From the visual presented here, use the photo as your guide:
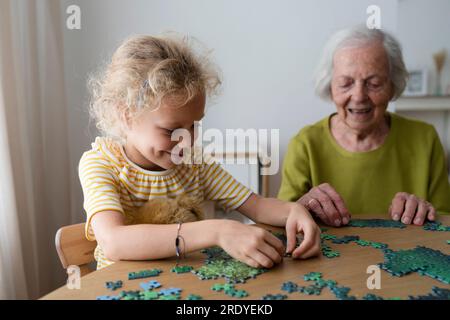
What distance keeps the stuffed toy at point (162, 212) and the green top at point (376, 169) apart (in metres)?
0.69

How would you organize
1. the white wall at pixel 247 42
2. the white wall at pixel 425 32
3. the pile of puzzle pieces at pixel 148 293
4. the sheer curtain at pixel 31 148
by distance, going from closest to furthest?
the pile of puzzle pieces at pixel 148 293 < the sheer curtain at pixel 31 148 < the white wall at pixel 247 42 < the white wall at pixel 425 32

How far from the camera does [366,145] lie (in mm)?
1857

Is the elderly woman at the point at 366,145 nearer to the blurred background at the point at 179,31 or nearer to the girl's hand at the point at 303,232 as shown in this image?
the girl's hand at the point at 303,232

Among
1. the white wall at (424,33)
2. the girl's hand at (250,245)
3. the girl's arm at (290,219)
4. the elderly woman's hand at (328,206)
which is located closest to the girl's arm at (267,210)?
the girl's arm at (290,219)

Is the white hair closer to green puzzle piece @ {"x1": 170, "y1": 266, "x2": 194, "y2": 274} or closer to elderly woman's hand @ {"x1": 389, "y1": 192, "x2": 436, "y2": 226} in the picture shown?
elderly woman's hand @ {"x1": 389, "y1": 192, "x2": 436, "y2": 226}

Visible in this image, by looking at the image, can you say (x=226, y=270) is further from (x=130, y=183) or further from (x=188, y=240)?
(x=130, y=183)

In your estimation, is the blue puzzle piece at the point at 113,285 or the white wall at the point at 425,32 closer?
the blue puzzle piece at the point at 113,285

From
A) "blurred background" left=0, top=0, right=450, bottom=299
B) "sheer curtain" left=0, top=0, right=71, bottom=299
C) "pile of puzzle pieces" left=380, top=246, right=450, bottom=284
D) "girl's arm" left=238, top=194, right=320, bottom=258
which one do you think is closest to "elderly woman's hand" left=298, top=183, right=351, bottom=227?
"girl's arm" left=238, top=194, right=320, bottom=258

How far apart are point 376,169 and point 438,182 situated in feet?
0.87

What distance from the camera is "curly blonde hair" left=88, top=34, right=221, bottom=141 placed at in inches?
43.6

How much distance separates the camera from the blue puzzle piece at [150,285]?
2.61 feet

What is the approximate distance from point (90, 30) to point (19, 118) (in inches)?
39.6

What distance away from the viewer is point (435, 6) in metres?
3.29

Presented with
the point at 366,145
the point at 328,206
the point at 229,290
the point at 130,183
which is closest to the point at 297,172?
the point at 366,145
